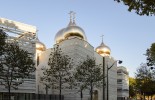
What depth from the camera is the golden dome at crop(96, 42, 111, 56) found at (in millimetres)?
118625

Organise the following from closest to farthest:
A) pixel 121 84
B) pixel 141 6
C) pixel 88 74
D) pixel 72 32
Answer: pixel 141 6, pixel 88 74, pixel 72 32, pixel 121 84

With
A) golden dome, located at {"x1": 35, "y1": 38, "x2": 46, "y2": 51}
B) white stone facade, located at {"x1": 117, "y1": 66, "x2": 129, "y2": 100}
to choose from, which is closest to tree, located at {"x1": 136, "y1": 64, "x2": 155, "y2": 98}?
golden dome, located at {"x1": 35, "y1": 38, "x2": 46, "y2": 51}

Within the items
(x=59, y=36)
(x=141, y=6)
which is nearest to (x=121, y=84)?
(x=59, y=36)

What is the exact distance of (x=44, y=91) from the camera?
9994 cm

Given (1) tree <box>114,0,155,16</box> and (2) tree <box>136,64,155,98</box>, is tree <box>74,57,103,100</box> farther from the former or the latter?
(1) tree <box>114,0,155,16</box>

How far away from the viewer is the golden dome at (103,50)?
389 feet

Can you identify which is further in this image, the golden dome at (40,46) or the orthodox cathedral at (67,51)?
the golden dome at (40,46)

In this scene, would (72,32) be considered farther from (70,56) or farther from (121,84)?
(121,84)

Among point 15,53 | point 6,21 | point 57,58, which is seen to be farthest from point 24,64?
point 6,21

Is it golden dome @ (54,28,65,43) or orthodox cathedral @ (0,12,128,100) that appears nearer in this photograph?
orthodox cathedral @ (0,12,128,100)

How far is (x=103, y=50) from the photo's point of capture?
11844 centimetres

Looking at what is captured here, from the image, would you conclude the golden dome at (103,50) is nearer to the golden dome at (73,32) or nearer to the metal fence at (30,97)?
the golden dome at (73,32)

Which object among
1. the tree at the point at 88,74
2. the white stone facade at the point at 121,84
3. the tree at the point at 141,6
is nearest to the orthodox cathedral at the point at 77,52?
the tree at the point at 88,74

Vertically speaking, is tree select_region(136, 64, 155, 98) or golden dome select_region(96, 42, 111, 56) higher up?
golden dome select_region(96, 42, 111, 56)
